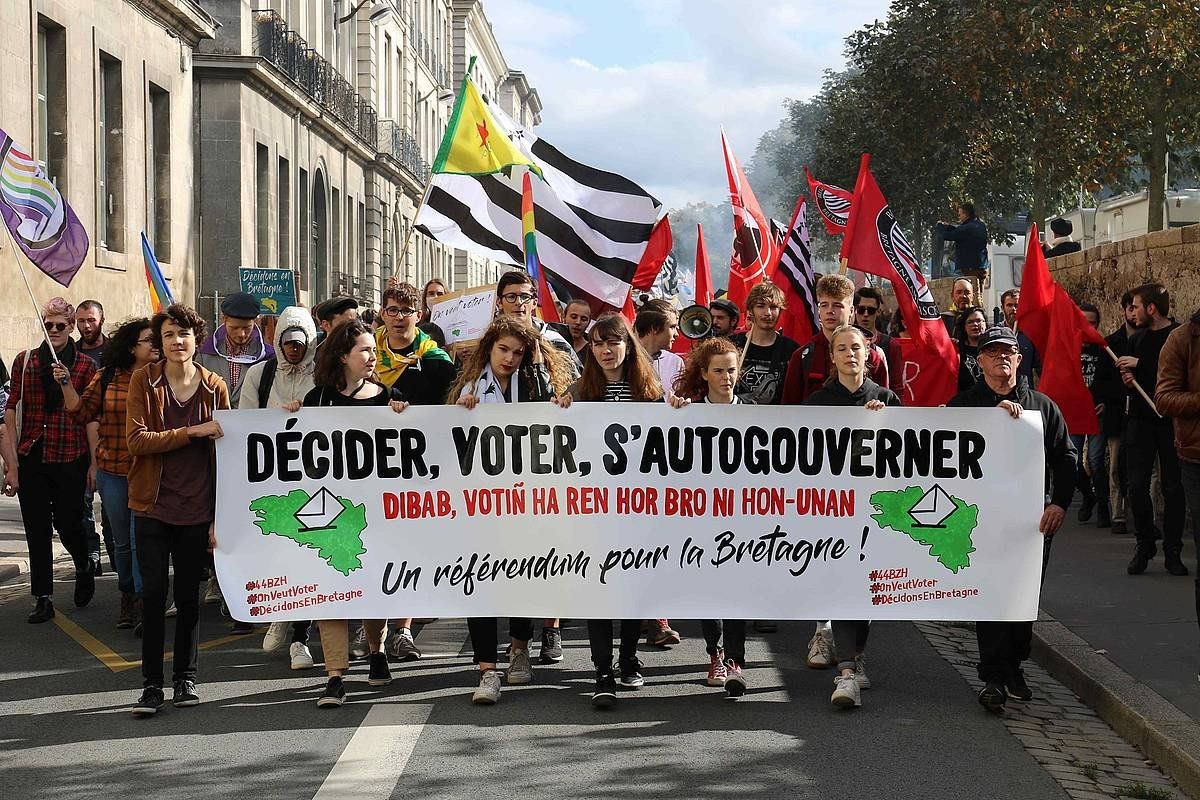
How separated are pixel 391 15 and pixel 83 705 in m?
43.0

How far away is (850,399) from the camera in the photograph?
7129 millimetres

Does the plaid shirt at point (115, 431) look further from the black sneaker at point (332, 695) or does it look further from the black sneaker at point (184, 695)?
the black sneaker at point (332, 695)

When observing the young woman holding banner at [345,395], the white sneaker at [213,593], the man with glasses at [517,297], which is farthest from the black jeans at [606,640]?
the white sneaker at [213,593]

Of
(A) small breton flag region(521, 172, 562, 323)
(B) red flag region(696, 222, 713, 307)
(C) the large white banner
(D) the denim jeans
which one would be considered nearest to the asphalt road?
(C) the large white banner

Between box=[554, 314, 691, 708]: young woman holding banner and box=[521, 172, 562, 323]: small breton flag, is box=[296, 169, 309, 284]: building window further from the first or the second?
box=[554, 314, 691, 708]: young woman holding banner

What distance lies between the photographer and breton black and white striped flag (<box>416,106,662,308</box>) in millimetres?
11688

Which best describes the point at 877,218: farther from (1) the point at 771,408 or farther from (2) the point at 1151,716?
(2) the point at 1151,716

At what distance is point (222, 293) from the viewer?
31.4m

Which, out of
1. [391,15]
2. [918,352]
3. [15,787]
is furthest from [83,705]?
[391,15]

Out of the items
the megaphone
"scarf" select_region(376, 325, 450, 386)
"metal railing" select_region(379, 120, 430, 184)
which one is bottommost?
"scarf" select_region(376, 325, 450, 386)

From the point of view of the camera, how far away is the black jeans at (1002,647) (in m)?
6.75

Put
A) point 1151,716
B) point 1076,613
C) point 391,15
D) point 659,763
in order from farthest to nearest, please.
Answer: point 391,15
point 1076,613
point 1151,716
point 659,763

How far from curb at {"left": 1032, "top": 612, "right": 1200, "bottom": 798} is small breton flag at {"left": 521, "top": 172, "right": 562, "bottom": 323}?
15.2 feet

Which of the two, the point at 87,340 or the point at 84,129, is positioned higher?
the point at 84,129
